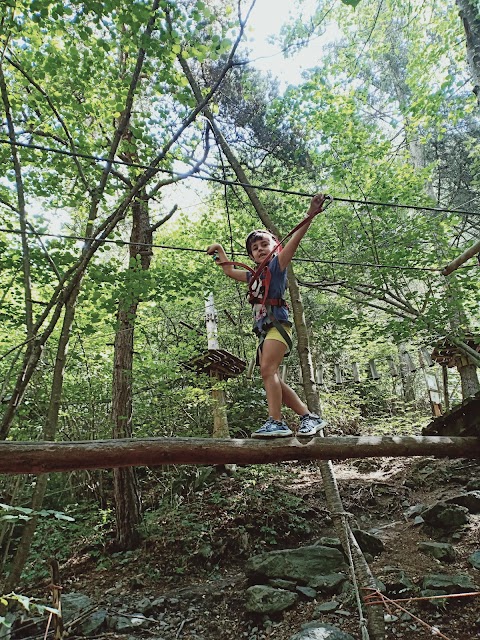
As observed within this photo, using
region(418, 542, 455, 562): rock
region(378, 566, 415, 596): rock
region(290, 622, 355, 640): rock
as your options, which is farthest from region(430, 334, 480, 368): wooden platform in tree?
region(290, 622, 355, 640): rock

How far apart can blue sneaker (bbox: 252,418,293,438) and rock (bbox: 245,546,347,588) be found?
3134 mm

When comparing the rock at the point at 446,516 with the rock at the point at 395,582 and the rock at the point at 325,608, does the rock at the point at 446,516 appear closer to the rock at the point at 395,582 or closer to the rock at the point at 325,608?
the rock at the point at 395,582

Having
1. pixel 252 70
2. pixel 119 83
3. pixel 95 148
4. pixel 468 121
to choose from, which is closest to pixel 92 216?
pixel 95 148

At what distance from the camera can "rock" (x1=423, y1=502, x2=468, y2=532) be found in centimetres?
545

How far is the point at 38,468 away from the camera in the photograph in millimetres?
2160

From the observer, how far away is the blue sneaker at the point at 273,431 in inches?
101

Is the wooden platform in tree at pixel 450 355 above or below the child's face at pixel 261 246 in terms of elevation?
below

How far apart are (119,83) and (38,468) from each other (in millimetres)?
4239

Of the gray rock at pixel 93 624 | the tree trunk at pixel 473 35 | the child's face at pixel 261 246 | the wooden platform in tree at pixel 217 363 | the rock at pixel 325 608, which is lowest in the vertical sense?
the rock at pixel 325 608

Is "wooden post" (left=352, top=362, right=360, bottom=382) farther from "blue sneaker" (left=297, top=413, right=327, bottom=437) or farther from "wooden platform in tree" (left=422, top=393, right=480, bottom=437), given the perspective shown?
"blue sneaker" (left=297, top=413, right=327, bottom=437)

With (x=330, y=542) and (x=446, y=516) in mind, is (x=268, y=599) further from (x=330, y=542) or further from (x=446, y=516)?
(x=446, y=516)

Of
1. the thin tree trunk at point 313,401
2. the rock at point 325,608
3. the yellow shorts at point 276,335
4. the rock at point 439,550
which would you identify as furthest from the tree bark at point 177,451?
the rock at point 439,550

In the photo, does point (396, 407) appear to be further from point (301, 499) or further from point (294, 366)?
point (301, 499)

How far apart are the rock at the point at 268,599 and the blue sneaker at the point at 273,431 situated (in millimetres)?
2907
